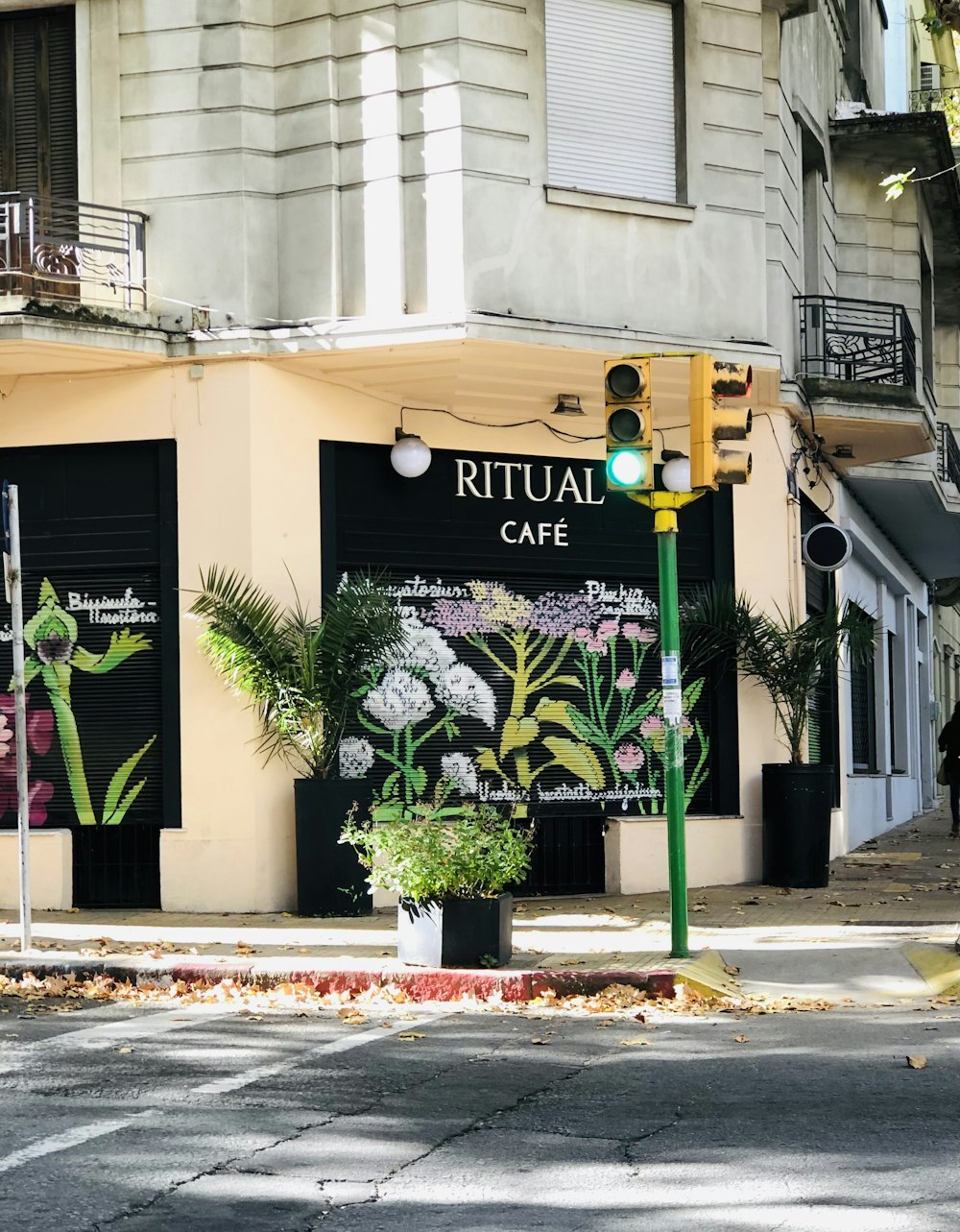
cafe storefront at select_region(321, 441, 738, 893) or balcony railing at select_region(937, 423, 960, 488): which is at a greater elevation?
balcony railing at select_region(937, 423, 960, 488)

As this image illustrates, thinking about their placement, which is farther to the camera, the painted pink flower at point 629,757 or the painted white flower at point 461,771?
the painted pink flower at point 629,757

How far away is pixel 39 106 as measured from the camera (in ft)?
47.1

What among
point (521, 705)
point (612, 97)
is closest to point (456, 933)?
point (521, 705)

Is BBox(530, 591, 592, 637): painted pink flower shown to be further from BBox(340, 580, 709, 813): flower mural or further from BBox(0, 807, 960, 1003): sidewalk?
BBox(0, 807, 960, 1003): sidewalk

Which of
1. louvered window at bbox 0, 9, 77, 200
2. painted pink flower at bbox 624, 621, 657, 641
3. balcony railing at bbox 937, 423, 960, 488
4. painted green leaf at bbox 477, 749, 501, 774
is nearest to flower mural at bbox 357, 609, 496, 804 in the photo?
painted green leaf at bbox 477, 749, 501, 774

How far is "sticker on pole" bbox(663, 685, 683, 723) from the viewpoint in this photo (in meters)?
10.4

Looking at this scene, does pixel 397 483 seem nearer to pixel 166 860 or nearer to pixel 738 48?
pixel 166 860

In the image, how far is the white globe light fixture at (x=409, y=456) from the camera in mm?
14414

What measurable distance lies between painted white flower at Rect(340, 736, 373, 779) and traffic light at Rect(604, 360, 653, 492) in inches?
189

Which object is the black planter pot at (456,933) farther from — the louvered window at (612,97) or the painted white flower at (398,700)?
the louvered window at (612,97)

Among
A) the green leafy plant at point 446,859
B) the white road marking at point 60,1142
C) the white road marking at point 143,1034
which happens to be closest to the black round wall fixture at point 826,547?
the green leafy plant at point 446,859

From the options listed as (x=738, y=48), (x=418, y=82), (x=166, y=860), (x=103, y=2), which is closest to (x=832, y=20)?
(x=738, y=48)

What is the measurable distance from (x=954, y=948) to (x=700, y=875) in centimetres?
445

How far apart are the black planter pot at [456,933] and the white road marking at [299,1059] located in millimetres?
969
